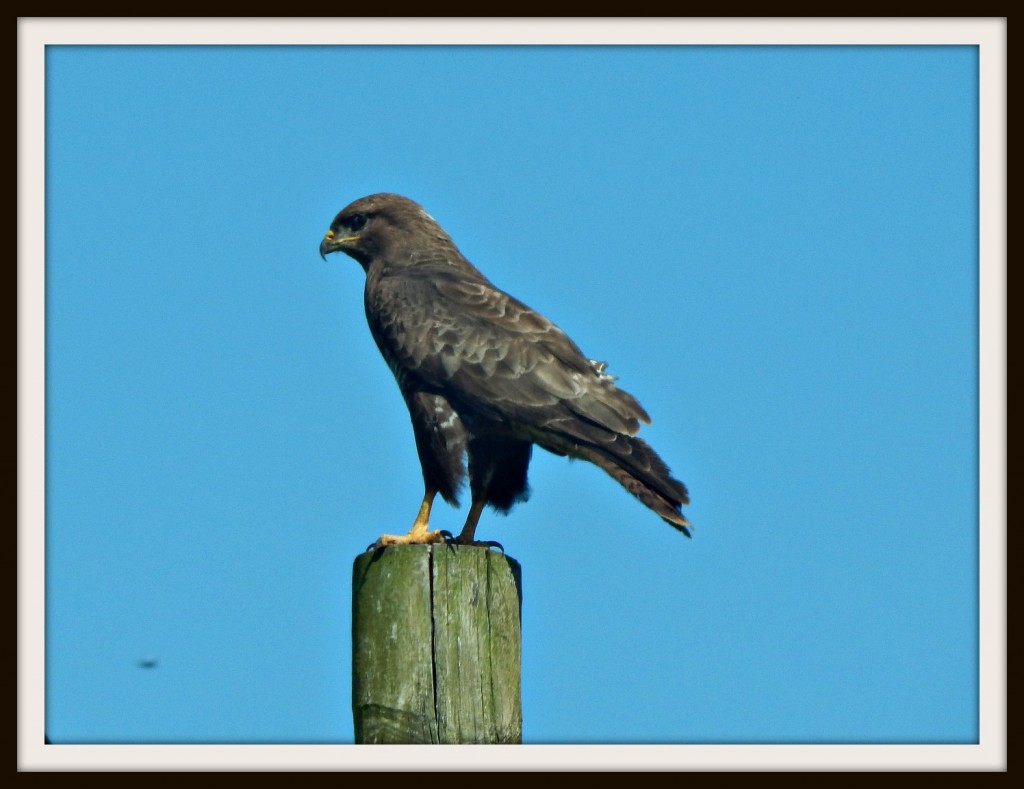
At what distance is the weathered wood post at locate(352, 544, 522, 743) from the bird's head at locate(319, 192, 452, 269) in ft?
10.9

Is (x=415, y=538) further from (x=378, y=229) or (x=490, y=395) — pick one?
(x=378, y=229)

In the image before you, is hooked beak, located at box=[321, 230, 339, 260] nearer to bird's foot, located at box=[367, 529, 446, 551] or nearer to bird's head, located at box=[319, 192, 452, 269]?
bird's head, located at box=[319, 192, 452, 269]

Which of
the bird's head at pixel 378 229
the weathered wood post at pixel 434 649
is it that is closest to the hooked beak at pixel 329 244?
the bird's head at pixel 378 229

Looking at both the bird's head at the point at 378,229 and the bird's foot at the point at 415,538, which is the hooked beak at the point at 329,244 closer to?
the bird's head at the point at 378,229

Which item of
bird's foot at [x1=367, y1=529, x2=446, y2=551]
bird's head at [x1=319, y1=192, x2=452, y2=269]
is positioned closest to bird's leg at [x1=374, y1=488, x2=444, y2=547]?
bird's foot at [x1=367, y1=529, x2=446, y2=551]

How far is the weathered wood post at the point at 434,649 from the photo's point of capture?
5.56m

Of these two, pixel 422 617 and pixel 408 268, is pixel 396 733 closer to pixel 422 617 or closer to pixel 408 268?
pixel 422 617

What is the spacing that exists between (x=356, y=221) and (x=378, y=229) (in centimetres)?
17

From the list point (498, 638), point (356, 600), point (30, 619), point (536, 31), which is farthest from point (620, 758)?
point (536, 31)

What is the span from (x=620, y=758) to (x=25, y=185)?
4265mm

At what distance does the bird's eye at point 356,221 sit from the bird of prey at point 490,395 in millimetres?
632

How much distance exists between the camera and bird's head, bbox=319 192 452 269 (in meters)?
8.80

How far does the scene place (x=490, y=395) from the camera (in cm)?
763

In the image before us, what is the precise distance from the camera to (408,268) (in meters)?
8.54
